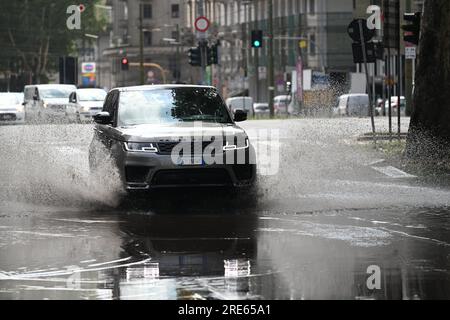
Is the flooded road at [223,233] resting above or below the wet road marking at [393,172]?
above

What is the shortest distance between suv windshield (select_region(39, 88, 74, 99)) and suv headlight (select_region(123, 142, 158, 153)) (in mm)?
38270

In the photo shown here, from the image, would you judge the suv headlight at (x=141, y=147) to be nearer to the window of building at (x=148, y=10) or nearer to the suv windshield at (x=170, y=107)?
the suv windshield at (x=170, y=107)

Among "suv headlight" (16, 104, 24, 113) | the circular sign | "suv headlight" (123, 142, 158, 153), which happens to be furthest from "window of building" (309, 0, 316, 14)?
"suv headlight" (123, 142, 158, 153)

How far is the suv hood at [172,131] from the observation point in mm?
14945

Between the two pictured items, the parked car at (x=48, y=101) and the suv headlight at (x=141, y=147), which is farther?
the parked car at (x=48, y=101)

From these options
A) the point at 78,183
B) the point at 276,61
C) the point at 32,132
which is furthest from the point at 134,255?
the point at 276,61

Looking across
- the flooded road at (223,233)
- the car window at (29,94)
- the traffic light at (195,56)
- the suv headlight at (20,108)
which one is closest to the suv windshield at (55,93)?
the car window at (29,94)

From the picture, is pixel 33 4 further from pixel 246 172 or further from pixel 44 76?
pixel 246 172

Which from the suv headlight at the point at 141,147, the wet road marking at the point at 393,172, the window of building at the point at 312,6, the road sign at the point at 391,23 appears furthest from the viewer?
the window of building at the point at 312,6

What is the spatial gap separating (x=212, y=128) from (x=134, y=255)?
4.71 metres

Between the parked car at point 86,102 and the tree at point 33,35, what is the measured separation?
48471 mm

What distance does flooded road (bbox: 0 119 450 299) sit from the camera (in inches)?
353

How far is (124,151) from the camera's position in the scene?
15.1 metres

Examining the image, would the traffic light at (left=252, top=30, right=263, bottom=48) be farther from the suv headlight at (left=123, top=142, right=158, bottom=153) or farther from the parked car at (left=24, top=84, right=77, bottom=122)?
the suv headlight at (left=123, top=142, right=158, bottom=153)
